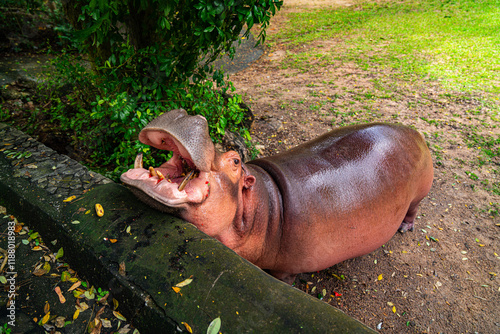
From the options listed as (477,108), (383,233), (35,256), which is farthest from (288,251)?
(477,108)

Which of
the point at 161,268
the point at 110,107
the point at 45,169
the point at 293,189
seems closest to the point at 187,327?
the point at 161,268

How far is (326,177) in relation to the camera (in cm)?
237

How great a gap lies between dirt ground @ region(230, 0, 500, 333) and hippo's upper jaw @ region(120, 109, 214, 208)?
175 centimetres

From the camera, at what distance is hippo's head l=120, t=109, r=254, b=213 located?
157cm

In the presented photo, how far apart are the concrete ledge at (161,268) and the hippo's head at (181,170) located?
0.18 meters

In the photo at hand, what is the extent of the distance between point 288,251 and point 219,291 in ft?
3.43

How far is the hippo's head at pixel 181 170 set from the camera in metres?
1.57

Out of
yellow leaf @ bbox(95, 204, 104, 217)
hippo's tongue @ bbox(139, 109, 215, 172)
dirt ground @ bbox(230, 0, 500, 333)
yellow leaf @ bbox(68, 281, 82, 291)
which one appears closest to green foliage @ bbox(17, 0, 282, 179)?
yellow leaf @ bbox(95, 204, 104, 217)

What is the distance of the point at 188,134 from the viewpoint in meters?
1.55

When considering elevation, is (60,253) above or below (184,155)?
below

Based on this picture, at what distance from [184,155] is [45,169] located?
51.4 inches

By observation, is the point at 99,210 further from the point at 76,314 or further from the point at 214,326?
the point at 214,326

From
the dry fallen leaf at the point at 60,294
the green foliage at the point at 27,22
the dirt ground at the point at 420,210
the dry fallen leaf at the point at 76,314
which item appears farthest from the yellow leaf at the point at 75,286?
the green foliage at the point at 27,22

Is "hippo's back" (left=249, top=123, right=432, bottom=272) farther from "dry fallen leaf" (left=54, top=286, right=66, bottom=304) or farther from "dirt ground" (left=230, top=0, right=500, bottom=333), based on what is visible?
"dry fallen leaf" (left=54, top=286, right=66, bottom=304)
